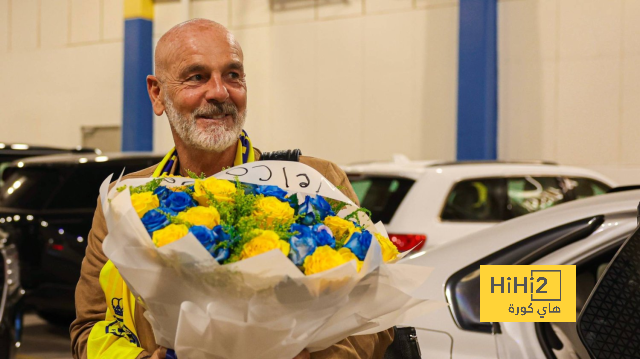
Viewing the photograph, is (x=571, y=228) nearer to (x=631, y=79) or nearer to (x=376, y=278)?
(x=376, y=278)

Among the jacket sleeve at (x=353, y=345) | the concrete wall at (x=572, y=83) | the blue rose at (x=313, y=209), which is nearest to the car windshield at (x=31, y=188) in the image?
the jacket sleeve at (x=353, y=345)

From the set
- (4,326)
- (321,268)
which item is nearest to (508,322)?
(321,268)

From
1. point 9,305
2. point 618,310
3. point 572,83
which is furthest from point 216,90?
point 572,83

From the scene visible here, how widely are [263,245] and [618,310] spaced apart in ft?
4.08

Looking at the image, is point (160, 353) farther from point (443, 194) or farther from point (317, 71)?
point (317, 71)

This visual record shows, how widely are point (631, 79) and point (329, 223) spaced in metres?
10.0

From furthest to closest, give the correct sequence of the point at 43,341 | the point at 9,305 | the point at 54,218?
the point at 43,341
the point at 54,218
the point at 9,305

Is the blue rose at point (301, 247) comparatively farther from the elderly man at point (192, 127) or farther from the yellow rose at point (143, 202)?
the elderly man at point (192, 127)

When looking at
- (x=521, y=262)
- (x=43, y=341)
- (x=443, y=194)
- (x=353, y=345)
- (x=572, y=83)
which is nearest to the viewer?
(x=353, y=345)

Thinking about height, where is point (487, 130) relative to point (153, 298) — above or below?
above

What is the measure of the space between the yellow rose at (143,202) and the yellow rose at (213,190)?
8 centimetres

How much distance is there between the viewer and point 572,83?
35.7 ft

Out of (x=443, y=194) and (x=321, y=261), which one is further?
(x=443, y=194)

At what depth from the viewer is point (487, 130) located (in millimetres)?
11141
